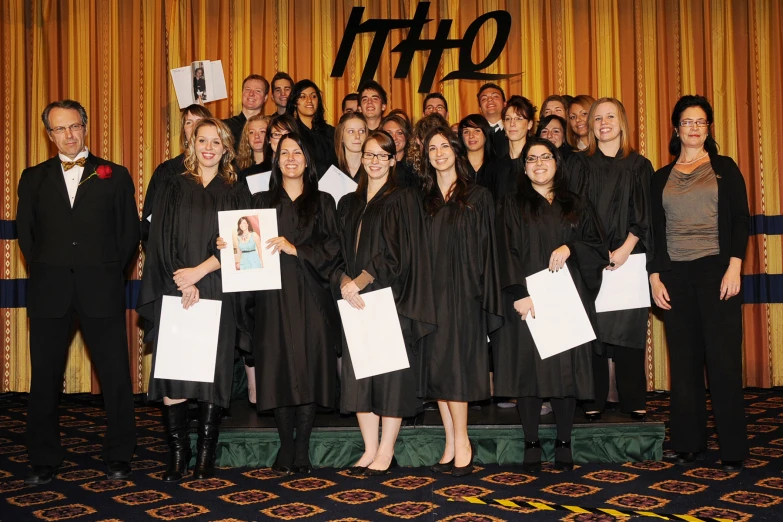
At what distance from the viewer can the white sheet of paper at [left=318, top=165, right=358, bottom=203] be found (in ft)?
16.5

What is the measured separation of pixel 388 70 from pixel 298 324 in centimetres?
373

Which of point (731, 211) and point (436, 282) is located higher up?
point (731, 211)

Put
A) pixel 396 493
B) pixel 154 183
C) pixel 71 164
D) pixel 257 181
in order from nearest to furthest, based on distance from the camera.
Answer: pixel 396 493 < pixel 71 164 < pixel 257 181 < pixel 154 183

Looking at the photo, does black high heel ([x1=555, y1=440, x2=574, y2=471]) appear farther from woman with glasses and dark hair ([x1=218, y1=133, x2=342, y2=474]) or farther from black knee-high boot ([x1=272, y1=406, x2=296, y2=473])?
black knee-high boot ([x1=272, y1=406, x2=296, y2=473])

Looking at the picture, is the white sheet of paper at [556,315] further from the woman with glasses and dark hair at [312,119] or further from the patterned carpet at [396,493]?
the woman with glasses and dark hair at [312,119]

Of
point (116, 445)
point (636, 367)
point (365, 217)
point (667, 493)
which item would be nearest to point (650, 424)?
point (636, 367)

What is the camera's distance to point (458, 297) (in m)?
4.27

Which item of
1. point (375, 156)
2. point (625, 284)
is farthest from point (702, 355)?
point (375, 156)

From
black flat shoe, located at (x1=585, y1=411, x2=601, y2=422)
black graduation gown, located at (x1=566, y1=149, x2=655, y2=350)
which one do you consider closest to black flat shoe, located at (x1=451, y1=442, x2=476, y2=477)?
black flat shoe, located at (x1=585, y1=411, x2=601, y2=422)

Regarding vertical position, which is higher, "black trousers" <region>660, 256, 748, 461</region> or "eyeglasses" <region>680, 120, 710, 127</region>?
"eyeglasses" <region>680, 120, 710, 127</region>

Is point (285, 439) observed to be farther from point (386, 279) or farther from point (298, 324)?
point (386, 279)

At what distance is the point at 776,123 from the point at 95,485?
21.5 ft

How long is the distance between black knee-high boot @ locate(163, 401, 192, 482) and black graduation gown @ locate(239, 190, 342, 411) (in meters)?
0.44

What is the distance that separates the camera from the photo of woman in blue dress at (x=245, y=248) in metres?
4.21
